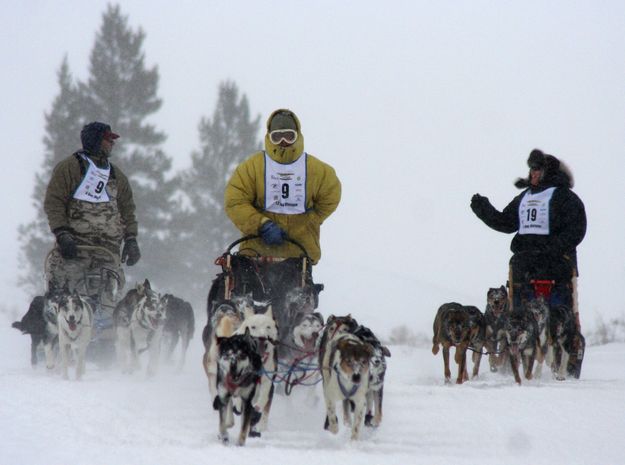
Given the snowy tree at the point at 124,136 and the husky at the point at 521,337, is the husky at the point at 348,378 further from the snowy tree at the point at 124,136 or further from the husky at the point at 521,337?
the snowy tree at the point at 124,136

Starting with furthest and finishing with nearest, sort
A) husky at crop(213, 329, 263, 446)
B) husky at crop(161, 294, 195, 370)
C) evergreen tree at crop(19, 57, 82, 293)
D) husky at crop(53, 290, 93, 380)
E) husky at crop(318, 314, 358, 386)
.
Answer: evergreen tree at crop(19, 57, 82, 293) → husky at crop(161, 294, 195, 370) → husky at crop(53, 290, 93, 380) → husky at crop(318, 314, 358, 386) → husky at crop(213, 329, 263, 446)

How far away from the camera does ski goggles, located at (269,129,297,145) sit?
310 inches

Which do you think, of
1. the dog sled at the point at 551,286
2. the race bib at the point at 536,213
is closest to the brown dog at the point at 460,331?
the dog sled at the point at 551,286

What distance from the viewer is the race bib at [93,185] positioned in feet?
30.0

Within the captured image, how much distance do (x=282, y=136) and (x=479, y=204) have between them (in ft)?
10.5

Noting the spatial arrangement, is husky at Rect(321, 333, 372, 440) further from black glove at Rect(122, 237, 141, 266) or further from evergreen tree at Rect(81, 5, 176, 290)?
evergreen tree at Rect(81, 5, 176, 290)

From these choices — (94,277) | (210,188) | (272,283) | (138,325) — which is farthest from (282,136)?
(210,188)

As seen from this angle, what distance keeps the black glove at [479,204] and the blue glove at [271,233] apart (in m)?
3.28

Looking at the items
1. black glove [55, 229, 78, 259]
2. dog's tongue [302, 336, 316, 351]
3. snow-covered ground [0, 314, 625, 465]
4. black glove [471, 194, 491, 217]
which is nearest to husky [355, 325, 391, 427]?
snow-covered ground [0, 314, 625, 465]

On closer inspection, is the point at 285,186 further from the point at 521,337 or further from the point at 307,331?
the point at 521,337

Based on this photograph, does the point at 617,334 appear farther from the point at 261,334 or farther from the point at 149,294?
the point at 261,334

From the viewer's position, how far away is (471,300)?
35781 millimetres

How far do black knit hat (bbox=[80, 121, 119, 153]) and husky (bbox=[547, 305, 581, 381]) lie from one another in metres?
4.84

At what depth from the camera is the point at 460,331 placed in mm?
8750
